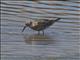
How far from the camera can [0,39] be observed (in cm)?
277

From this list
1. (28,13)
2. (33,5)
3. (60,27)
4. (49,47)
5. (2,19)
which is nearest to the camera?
(49,47)

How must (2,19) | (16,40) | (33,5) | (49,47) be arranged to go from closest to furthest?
(49,47), (16,40), (2,19), (33,5)

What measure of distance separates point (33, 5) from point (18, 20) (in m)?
0.58

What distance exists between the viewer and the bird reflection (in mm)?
2785

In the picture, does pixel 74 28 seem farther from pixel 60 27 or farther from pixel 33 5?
pixel 33 5

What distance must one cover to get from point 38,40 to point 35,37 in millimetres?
108

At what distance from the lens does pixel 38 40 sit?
2.87 metres

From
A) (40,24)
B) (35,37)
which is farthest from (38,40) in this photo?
(40,24)

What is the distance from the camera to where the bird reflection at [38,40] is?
9.14 ft

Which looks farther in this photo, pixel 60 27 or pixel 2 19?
pixel 2 19

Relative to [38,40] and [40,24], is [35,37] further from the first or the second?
[40,24]

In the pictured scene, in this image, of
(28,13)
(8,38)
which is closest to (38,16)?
(28,13)

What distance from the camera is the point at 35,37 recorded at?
117 inches

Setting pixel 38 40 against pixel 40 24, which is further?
pixel 40 24
